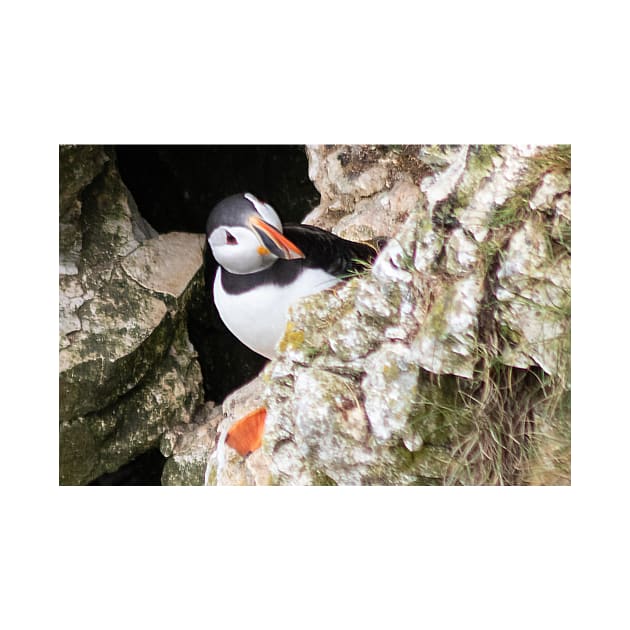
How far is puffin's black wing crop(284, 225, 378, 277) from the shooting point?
2248 mm

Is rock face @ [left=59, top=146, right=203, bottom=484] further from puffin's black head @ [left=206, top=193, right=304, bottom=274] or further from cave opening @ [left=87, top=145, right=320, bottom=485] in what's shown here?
puffin's black head @ [left=206, top=193, right=304, bottom=274]

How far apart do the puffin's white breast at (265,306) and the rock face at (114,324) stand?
0.45 m

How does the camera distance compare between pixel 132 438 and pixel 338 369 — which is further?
pixel 132 438

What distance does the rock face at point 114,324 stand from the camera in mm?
2564

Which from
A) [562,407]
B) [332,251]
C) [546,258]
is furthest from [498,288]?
[332,251]

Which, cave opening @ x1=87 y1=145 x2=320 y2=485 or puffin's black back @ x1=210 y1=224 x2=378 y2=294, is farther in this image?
cave opening @ x1=87 y1=145 x2=320 y2=485

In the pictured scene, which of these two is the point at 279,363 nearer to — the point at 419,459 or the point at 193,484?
the point at 419,459

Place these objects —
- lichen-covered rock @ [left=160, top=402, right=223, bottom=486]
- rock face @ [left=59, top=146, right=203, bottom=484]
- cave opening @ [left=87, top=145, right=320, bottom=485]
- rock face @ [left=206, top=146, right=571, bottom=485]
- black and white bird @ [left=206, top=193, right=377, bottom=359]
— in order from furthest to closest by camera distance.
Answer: cave opening @ [left=87, top=145, right=320, bottom=485] < lichen-covered rock @ [left=160, top=402, right=223, bottom=486] < rock face @ [left=59, top=146, right=203, bottom=484] < black and white bird @ [left=206, top=193, right=377, bottom=359] < rock face @ [left=206, top=146, right=571, bottom=485]

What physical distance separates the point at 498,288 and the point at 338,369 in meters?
0.46

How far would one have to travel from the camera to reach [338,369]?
1.94 m

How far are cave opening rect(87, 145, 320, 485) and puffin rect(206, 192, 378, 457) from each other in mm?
532

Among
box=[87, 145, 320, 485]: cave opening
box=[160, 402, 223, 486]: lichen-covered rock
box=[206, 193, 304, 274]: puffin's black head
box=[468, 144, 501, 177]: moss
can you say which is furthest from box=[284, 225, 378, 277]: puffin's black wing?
box=[160, 402, 223, 486]: lichen-covered rock

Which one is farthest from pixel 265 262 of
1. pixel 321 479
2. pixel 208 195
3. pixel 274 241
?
Result: pixel 208 195

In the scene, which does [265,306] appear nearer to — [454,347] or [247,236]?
[247,236]
